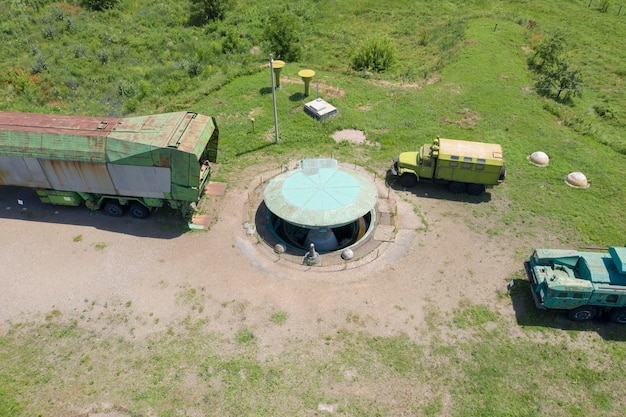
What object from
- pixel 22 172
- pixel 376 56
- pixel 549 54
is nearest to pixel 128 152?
pixel 22 172

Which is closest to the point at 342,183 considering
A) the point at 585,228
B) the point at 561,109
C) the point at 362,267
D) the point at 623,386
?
the point at 362,267

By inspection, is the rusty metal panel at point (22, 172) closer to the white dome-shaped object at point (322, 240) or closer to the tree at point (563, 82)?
the white dome-shaped object at point (322, 240)

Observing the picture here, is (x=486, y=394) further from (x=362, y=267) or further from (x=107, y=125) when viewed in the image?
(x=107, y=125)

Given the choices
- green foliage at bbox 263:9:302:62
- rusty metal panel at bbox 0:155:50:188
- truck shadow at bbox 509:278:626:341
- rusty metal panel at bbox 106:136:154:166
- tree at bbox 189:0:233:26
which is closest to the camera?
truck shadow at bbox 509:278:626:341

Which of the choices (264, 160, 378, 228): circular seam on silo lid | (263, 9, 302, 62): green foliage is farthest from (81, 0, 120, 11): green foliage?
(264, 160, 378, 228): circular seam on silo lid

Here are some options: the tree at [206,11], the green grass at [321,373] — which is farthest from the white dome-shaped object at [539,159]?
the tree at [206,11]

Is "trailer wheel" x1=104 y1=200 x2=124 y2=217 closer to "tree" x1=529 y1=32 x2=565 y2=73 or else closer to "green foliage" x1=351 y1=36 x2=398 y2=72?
"green foliage" x1=351 y1=36 x2=398 y2=72

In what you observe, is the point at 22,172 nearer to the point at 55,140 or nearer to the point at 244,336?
the point at 55,140
